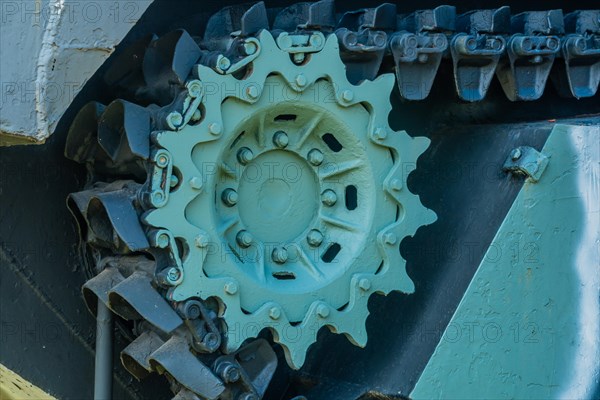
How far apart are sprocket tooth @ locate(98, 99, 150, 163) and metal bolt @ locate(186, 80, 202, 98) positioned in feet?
0.42

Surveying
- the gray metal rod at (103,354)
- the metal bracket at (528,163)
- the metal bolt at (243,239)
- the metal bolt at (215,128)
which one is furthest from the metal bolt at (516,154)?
the gray metal rod at (103,354)

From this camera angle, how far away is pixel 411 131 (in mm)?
3412

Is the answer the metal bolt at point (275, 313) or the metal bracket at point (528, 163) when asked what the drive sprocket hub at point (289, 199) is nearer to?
the metal bolt at point (275, 313)

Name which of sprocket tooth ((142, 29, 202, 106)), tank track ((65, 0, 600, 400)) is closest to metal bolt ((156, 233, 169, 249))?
tank track ((65, 0, 600, 400))

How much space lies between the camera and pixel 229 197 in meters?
2.88

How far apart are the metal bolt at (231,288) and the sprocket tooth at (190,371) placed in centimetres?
16

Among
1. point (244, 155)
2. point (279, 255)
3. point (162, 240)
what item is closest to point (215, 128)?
point (244, 155)

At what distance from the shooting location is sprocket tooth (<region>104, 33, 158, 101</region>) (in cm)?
300

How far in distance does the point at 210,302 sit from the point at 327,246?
0.38 meters

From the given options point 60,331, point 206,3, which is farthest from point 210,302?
point 206,3

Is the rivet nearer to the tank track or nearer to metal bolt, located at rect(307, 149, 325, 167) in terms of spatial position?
the tank track

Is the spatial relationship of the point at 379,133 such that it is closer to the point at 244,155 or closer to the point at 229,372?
the point at 244,155

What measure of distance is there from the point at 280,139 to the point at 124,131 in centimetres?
37

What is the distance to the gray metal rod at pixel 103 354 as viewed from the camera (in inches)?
119
